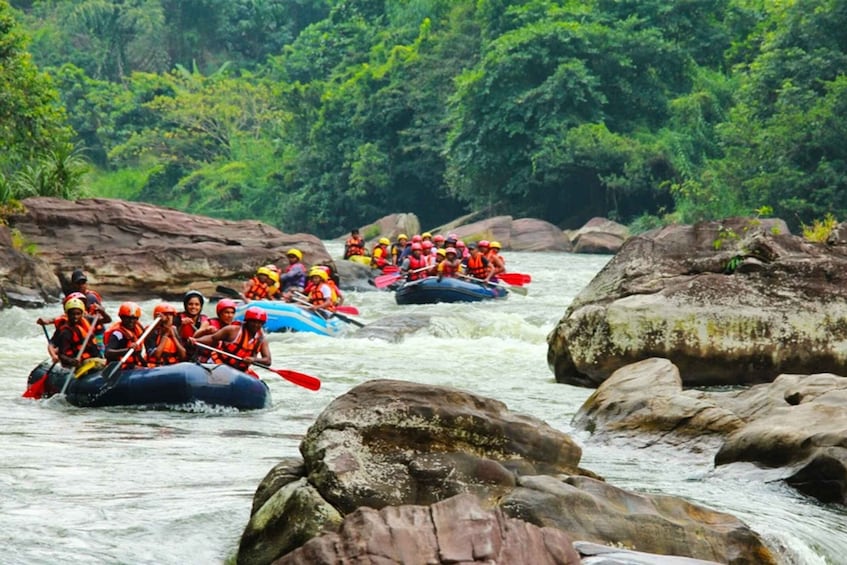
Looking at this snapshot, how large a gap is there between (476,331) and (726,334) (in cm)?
588

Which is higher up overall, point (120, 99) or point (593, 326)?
point (120, 99)

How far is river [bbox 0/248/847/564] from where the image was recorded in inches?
257

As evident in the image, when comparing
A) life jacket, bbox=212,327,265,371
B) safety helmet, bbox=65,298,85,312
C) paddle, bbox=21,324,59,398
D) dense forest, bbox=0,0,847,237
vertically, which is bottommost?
paddle, bbox=21,324,59,398

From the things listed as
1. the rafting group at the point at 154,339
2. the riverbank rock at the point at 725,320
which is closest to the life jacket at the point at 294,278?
the riverbank rock at the point at 725,320

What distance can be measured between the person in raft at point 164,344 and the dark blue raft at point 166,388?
32 cm

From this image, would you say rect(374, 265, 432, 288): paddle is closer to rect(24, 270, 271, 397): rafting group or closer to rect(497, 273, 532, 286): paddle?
rect(497, 273, 532, 286): paddle

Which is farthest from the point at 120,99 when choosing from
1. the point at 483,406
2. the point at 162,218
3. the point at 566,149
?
the point at 483,406

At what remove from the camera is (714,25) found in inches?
1770

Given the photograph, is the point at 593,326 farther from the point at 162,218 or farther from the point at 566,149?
the point at 566,149

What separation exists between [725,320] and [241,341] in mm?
3975

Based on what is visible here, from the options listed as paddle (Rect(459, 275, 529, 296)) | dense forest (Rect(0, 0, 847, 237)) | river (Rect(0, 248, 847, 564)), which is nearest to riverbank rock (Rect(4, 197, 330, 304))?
dense forest (Rect(0, 0, 847, 237))

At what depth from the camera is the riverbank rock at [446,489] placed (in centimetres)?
585

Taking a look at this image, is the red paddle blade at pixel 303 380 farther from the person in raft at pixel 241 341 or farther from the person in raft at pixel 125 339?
the person in raft at pixel 125 339

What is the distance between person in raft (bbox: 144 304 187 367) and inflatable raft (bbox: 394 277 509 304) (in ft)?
34.0
